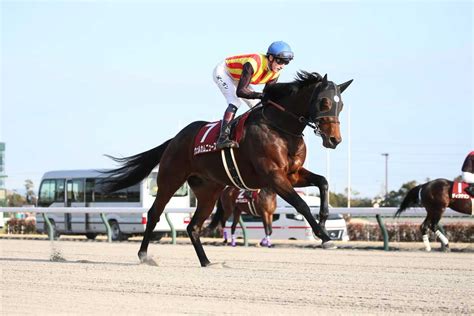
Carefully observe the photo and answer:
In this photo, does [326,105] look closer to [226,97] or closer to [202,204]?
[226,97]

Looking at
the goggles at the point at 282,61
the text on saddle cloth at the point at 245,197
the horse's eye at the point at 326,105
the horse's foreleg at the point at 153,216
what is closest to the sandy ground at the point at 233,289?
the horse's foreleg at the point at 153,216

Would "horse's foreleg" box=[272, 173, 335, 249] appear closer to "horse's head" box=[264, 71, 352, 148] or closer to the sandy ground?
the sandy ground

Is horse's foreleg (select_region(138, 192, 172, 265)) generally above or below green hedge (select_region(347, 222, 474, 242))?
above

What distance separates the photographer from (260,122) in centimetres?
992

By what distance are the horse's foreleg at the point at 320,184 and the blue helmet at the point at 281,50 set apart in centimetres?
133

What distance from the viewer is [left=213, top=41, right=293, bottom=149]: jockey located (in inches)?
387

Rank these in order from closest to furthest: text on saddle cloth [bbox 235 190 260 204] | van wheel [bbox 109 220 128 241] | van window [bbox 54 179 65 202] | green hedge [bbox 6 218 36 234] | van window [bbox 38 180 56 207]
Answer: text on saddle cloth [bbox 235 190 260 204] < van wheel [bbox 109 220 128 241] < van window [bbox 54 179 65 202] < van window [bbox 38 180 56 207] < green hedge [bbox 6 218 36 234]

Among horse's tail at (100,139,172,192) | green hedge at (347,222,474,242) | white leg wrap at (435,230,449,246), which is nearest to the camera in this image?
horse's tail at (100,139,172,192)

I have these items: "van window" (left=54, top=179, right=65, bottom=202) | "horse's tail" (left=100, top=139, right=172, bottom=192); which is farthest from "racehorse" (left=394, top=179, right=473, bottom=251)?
"van window" (left=54, top=179, right=65, bottom=202)

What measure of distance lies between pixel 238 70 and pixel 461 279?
3573mm

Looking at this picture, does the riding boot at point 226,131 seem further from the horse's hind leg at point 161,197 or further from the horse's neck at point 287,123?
the horse's hind leg at point 161,197

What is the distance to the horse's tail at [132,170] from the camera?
12.0 metres

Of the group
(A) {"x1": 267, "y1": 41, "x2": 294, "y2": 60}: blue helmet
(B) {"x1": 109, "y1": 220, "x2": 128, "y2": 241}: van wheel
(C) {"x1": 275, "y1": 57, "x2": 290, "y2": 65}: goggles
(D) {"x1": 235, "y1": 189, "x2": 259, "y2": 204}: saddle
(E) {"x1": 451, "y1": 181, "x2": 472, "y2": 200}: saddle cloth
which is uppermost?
(A) {"x1": 267, "y1": 41, "x2": 294, "y2": 60}: blue helmet

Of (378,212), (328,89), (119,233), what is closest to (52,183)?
(119,233)
